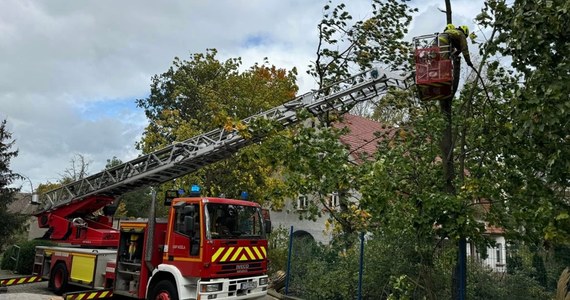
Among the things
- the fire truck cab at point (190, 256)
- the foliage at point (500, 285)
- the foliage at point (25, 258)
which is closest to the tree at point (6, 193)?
the foliage at point (25, 258)

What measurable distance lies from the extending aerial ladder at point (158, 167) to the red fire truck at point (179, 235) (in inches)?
0.9

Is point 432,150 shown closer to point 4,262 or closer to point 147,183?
point 147,183

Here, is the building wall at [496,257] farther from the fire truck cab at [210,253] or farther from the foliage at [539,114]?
the fire truck cab at [210,253]

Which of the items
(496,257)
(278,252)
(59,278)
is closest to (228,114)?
(278,252)

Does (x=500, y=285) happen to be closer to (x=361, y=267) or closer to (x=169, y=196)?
(x=361, y=267)

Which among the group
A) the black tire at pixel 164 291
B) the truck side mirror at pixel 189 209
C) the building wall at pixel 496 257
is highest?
the truck side mirror at pixel 189 209

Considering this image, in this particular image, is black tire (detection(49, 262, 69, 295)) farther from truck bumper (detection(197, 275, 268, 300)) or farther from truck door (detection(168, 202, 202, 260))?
truck bumper (detection(197, 275, 268, 300))

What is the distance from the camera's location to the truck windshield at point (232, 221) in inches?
372

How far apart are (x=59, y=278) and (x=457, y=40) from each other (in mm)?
11525

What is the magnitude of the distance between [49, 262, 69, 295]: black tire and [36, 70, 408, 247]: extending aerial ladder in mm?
743

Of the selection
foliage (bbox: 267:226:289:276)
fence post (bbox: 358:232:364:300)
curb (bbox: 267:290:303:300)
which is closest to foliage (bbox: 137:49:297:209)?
foliage (bbox: 267:226:289:276)

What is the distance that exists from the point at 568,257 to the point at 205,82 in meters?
19.7

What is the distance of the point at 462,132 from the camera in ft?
26.2

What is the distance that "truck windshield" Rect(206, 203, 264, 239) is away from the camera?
9.45 meters
